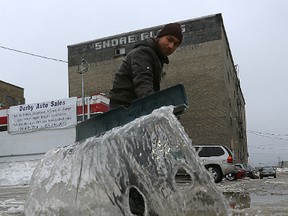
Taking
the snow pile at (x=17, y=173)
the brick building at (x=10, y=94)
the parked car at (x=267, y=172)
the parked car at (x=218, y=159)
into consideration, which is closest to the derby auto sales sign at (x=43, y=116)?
the snow pile at (x=17, y=173)

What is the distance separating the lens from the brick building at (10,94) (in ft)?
134

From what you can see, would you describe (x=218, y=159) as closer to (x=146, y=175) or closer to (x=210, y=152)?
(x=210, y=152)

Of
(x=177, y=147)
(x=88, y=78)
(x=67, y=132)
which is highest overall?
(x=88, y=78)

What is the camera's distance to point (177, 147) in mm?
2297

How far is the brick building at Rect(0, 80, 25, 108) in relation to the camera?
40719 millimetres

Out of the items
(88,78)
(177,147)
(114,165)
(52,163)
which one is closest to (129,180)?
(114,165)

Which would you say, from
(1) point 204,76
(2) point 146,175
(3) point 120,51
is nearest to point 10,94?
(3) point 120,51

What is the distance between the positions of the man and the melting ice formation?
0.47 m

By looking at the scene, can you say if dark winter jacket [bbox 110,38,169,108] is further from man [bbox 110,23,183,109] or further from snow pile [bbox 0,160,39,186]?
snow pile [bbox 0,160,39,186]

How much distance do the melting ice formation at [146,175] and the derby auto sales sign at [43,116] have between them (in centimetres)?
2214

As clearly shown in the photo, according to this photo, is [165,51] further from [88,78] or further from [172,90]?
[88,78]

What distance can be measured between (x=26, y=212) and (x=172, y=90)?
1.51 meters

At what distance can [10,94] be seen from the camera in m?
41.8

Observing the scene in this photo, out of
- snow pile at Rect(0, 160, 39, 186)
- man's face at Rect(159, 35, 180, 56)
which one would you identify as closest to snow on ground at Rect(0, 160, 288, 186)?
snow pile at Rect(0, 160, 39, 186)
